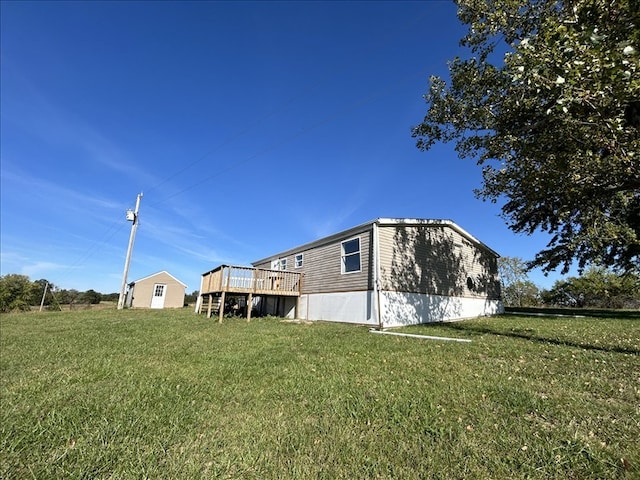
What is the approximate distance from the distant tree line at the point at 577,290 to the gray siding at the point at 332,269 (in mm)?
16803

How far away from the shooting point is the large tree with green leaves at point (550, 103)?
3766 mm

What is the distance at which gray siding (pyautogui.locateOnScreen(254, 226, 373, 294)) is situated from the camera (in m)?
12.2

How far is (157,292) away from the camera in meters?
33.0

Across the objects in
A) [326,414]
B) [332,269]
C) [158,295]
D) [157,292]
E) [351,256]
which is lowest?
[326,414]

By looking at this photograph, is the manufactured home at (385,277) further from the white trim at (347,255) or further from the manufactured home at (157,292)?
the manufactured home at (157,292)

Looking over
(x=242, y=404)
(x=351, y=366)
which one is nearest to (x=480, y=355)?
(x=351, y=366)

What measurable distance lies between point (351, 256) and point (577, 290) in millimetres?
→ 26134

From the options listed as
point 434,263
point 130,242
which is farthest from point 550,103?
point 130,242

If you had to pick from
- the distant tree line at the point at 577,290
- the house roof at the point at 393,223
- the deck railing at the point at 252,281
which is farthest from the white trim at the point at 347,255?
the distant tree line at the point at 577,290

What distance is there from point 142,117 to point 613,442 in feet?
65.5

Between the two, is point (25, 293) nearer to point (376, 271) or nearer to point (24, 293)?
point (24, 293)

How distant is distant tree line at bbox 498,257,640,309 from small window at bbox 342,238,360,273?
16689 millimetres

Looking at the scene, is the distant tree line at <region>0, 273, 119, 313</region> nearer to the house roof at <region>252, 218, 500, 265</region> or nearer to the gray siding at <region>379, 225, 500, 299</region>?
the house roof at <region>252, 218, 500, 265</region>

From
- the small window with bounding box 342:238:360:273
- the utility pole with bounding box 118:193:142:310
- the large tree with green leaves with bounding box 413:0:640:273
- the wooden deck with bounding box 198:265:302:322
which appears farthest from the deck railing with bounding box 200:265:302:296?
the utility pole with bounding box 118:193:142:310
